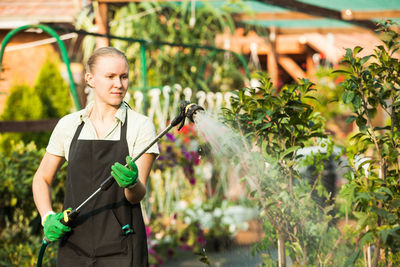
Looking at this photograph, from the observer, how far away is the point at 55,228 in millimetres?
2260

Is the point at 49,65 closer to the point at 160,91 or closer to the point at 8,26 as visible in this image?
the point at 8,26

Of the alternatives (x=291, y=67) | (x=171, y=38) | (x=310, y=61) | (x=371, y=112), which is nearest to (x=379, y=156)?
(x=371, y=112)

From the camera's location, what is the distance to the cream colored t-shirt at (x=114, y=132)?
2.33 metres

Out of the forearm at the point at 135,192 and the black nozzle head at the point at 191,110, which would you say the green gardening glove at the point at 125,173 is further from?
the black nozzle head at the point at 191,110

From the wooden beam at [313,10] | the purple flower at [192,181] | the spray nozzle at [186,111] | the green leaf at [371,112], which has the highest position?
the wooden beam at [313,10]

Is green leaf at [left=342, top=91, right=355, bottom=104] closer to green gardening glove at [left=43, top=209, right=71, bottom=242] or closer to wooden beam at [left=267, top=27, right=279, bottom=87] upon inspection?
green gardening glove at [left=43, top=209, right=71, bottom=242]

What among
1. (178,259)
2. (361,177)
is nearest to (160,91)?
(178,259)

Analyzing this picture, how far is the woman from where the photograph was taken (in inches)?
89.9

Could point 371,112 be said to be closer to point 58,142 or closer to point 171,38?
point 58,142

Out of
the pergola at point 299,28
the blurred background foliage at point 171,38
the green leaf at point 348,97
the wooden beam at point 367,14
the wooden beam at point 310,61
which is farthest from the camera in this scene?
the wooden beam at point 310,61

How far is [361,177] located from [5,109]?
5884 millimetres

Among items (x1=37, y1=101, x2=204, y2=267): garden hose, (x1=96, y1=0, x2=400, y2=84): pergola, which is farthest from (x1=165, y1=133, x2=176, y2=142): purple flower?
(x1=37, y1=101, x2=204, y2=267): garden hose

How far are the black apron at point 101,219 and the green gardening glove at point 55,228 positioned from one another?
0.05 m

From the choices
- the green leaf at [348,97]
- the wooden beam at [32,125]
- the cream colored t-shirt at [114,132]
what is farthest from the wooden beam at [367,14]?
the cream colored t-shirt at [114,132]
